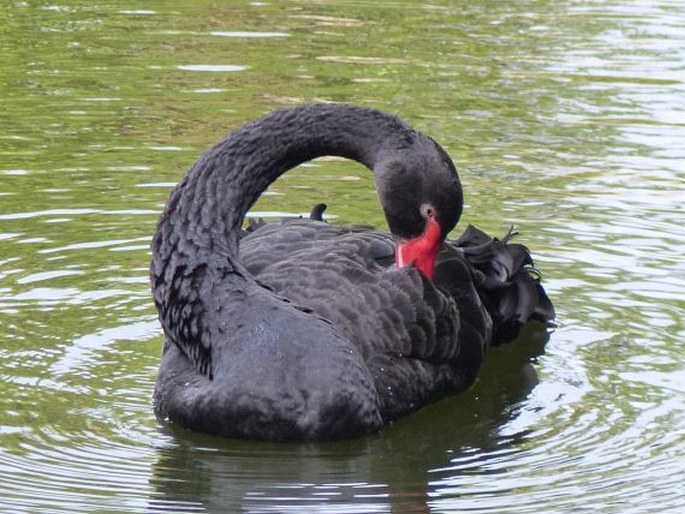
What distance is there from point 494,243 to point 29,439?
2587 millimetres

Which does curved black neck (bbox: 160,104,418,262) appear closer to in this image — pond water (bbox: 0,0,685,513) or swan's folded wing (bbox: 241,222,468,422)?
swan's folded wing (bbox: 241,222,468,422)

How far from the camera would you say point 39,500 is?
5.71 m

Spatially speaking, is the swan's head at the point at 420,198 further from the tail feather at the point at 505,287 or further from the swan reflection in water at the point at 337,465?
the tail feather at the point at 505,287

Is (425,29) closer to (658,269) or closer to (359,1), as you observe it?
(359,1)

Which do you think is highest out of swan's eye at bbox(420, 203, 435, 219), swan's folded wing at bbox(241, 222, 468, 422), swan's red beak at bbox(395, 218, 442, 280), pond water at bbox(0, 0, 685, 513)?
swan's eye at bbox(420, 203, 435, 219)

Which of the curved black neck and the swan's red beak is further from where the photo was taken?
the curved black neck

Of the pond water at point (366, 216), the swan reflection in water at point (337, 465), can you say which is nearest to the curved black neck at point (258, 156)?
the pond water at point (366, 216)

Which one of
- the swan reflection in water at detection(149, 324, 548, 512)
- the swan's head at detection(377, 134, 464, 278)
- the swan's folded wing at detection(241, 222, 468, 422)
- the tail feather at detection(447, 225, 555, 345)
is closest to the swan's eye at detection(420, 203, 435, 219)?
the swan's head at detection(377, 134, 464, 278)

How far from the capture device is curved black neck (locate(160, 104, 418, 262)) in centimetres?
683

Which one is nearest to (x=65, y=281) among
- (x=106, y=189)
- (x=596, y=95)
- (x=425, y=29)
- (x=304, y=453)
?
(x=106, y=189)

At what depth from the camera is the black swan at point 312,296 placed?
6.30 meters

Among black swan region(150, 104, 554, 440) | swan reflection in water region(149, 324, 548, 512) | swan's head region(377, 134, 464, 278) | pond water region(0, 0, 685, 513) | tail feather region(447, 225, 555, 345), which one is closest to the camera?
swan reflection in water region(149, 324, 548, 512)

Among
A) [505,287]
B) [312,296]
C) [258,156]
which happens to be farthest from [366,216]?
[312,296]

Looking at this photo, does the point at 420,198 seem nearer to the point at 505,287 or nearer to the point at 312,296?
the point at 312,296
